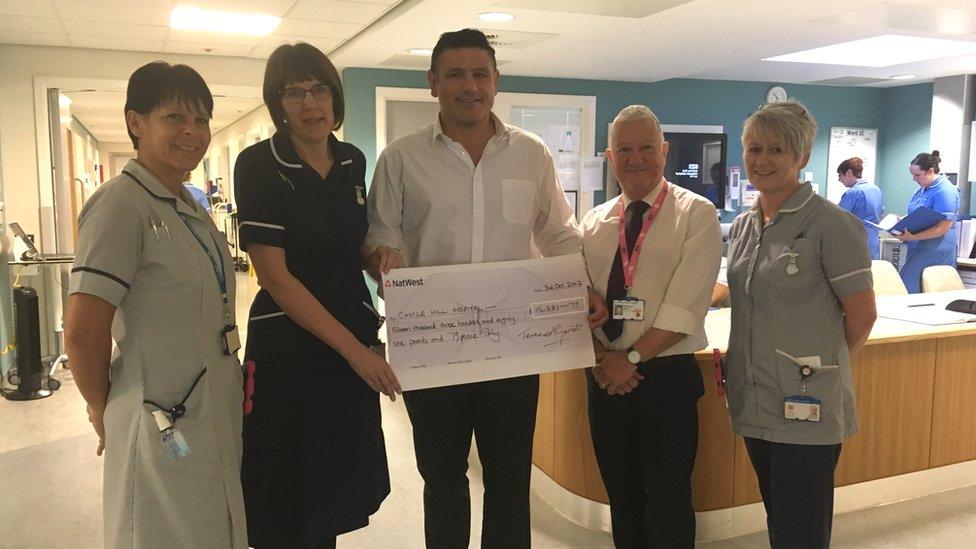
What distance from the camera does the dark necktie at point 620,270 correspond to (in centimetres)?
206

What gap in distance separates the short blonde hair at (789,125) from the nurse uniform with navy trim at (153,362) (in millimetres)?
1488

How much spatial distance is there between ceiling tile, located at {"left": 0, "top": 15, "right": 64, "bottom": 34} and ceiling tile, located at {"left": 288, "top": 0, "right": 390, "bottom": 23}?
1.75 m

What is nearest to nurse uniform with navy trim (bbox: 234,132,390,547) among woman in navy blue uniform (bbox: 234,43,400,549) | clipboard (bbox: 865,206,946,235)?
woman in navy blue uniform (bbox: 234,43,400,549)

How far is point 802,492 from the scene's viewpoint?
192 cm

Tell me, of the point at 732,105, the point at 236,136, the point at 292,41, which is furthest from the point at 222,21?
the point at 236,136

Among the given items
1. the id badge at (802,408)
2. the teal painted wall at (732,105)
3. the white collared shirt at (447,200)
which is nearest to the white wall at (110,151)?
the teal painted wall at (732,105)

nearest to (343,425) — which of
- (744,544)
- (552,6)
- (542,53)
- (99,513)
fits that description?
(744,544)

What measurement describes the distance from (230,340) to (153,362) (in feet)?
0.59

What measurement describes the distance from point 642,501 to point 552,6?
3.16 meters

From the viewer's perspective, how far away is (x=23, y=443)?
415cm

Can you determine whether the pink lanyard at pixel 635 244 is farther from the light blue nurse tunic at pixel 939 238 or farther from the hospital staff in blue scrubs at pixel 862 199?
the hospital staff in blue scrubs at pixel 862 199

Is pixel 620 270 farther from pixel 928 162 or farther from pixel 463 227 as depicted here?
pixel 928 162

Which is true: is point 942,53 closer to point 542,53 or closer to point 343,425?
point 542,53

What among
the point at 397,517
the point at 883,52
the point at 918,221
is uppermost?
the point at 883,52
